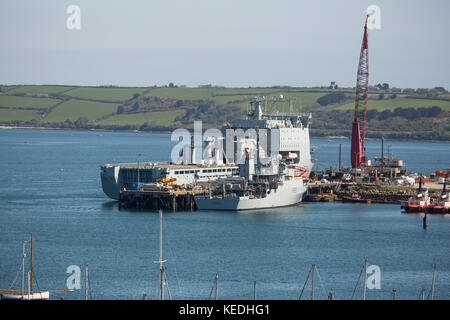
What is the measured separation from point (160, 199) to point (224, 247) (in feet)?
61.5

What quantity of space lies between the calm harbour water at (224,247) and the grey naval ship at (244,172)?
1699mm

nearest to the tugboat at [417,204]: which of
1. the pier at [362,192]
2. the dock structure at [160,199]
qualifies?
the pier at [362,192]

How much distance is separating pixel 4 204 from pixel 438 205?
34520mm

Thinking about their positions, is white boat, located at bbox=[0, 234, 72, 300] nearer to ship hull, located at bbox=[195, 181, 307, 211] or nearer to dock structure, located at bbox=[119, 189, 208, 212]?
ship hull, located at bbox=[195, 181, 307, 211]

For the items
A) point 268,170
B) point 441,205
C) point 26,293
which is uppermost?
point 268,170

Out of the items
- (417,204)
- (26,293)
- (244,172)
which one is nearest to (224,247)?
(26,293)

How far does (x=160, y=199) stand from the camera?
212 ft

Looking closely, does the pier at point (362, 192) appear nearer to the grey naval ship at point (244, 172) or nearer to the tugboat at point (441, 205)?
the grey naval ship at point (244, 172)

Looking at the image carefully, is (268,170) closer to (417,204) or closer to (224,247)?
(417,204)

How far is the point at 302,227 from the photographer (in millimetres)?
55875

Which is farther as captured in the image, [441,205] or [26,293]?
[441,205]

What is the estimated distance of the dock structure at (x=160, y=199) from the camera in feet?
211
